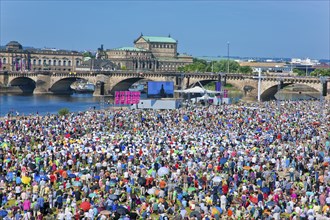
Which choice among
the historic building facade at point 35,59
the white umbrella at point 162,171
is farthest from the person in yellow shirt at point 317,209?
the historic building facade at point 35,59

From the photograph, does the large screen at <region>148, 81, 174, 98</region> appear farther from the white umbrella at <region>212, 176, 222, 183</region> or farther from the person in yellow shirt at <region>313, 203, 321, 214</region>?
the person in yellow shirt at <region>313, 203, 321, 214</region>

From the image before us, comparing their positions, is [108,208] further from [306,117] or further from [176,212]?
[306,117]

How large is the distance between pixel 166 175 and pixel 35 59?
14349cm

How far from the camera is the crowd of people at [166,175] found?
893 inches

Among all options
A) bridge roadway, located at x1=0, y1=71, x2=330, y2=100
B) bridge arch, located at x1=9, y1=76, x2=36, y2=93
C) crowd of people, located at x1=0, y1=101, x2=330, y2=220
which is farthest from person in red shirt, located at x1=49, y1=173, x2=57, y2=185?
bridge arch, located at x1=9, y1=76, x2=36, y2=93

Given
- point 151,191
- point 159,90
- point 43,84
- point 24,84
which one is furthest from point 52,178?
point 24,84

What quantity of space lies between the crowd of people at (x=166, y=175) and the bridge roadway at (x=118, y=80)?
6598 cm

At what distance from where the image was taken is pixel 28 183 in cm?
2589

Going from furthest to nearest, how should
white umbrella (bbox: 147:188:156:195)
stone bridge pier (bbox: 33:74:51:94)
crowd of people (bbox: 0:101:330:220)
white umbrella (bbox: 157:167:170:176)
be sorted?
stone bridge pier (bbox: 33:74:51:94), white umbrella (bbox: 157:167:170:176), white umbrella (bbox: 147:188:156:195), crowd of people (bbox: 0:101:330:220)

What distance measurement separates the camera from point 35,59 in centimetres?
16550

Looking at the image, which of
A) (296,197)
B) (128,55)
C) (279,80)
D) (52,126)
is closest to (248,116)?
(52,126)

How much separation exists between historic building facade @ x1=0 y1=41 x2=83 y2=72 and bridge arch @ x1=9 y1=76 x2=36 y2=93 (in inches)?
547

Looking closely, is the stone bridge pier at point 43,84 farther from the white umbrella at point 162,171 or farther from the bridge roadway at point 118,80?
the white umbrella at point 162,171

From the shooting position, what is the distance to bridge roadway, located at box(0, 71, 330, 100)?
110 meters
